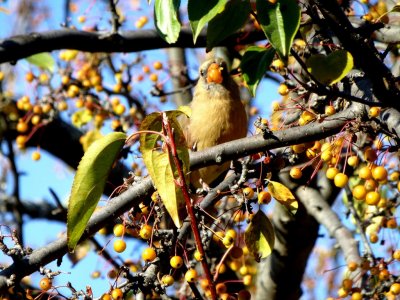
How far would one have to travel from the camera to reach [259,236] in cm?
226

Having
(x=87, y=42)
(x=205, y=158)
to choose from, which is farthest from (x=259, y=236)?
(x=87, y=42)

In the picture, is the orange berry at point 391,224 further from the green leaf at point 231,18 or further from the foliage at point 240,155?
the green leaf at point 231,18

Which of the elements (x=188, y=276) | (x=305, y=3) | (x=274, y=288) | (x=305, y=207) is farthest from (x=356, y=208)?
(x=305, y=3)

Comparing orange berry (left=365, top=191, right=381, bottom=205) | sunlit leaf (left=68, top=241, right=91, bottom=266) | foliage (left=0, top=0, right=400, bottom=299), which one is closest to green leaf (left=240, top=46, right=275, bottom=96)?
foliage (left=0, top=0, right=400, bottom=299)

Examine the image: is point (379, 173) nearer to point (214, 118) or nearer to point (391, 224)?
point (391, 224)

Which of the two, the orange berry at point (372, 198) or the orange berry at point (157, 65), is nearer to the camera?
the orange berry at point (372, 198)

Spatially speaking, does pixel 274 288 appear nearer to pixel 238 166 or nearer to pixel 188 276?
pixel 238 166

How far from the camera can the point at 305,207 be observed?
12.9 feet

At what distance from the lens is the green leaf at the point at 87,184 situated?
1759 millimetres

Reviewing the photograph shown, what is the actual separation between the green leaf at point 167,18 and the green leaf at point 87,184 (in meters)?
0.34

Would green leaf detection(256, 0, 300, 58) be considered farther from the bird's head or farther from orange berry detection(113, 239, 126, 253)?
the bird's head

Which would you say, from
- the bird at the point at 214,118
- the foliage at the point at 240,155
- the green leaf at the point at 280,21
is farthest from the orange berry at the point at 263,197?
the bird at the point at 214,118

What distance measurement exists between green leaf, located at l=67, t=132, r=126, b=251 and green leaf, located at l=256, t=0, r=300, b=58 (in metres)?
0.52

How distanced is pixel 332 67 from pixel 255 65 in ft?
0.66
